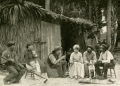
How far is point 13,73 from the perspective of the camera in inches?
245

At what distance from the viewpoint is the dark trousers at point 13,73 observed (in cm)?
623

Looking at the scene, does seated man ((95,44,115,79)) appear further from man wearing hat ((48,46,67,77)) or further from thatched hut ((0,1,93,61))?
thatched hut ((0,1,93,61))

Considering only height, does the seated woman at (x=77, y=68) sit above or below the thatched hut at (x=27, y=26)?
below

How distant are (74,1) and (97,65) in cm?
783

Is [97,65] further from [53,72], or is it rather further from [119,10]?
[119,10]

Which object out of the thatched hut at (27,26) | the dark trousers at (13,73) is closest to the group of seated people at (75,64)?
the dark trousers at (13,73)

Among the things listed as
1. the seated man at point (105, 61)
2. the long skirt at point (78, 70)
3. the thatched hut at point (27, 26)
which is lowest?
the long skirt at point (78, 70)

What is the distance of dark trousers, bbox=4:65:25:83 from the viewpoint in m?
6.23

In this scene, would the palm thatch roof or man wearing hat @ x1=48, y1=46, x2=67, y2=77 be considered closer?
man wearing hat @ x1=48, y1=46, x2=67, y2=77

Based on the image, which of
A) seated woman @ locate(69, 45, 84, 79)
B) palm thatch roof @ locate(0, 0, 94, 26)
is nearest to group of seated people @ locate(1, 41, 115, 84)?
seated woman @ locate(69, 45, 84, 79)

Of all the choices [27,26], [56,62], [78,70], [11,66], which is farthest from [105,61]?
[27,26]

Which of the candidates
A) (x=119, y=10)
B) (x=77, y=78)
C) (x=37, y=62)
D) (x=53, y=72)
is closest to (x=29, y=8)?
(x=37, y=62)

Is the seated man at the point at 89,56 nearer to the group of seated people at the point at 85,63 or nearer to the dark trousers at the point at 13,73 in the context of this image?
the group of seated people at the point at 85,63

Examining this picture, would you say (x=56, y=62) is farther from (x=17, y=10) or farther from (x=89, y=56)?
(x=17, y=10)
